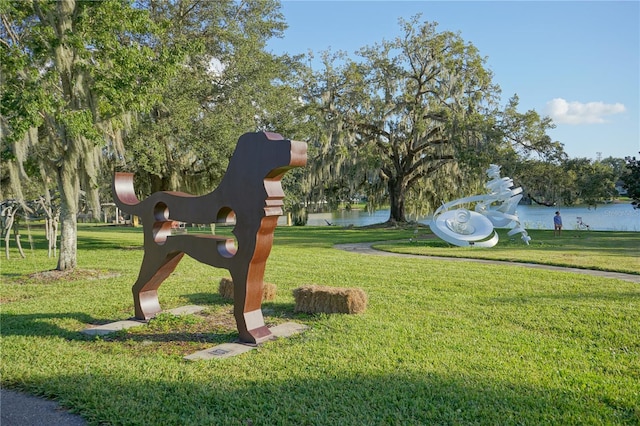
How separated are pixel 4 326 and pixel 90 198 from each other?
15.9 ft

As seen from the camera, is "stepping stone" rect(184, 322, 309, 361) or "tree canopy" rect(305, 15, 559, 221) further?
"tree canopy" rect(305, 15, 559, 221)

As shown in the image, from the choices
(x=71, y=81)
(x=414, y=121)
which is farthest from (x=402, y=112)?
(x=71, y=81)

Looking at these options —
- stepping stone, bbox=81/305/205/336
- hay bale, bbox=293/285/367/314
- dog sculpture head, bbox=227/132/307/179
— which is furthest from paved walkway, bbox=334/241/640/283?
stepping stone, bbox=81/305/205/336

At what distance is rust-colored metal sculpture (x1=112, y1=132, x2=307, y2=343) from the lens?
4480 millimetres

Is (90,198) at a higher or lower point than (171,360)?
higher

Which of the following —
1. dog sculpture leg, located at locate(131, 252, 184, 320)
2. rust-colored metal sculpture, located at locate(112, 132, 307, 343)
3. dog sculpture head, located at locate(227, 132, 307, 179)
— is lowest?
dog sculpture leg, located at locate(131, 252, 184, 320)

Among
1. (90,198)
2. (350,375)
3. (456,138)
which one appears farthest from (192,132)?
(456,138)

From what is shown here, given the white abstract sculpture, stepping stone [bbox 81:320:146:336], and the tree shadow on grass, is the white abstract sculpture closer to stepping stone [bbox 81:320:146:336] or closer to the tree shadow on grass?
stepping stone [bbox 81:320:146:336]

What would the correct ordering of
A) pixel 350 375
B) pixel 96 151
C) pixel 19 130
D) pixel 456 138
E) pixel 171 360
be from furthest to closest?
pixel 456 138
pixel 96 151
pixel 19 130
pixel 171 360
pixel 350 375

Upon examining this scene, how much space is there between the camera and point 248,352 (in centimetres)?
448

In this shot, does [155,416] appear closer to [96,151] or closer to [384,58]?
[96,151]

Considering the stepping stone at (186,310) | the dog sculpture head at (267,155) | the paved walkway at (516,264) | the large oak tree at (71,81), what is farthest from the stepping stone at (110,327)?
the paved walkway at (516,264)

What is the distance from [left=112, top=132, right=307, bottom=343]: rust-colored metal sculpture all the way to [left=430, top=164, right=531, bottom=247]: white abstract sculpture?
1141 centimetres

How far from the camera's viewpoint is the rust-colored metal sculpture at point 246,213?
4480 mm
